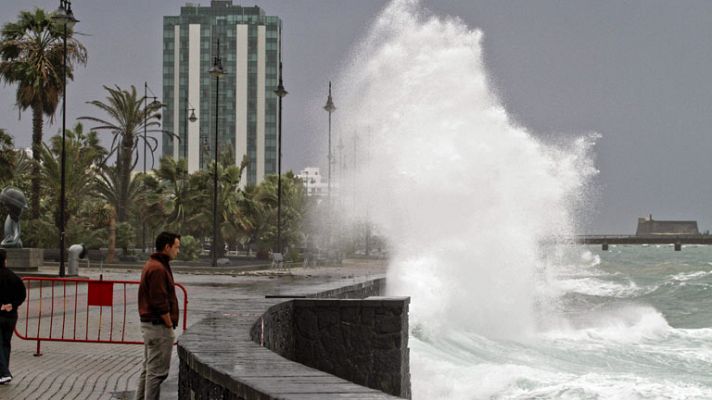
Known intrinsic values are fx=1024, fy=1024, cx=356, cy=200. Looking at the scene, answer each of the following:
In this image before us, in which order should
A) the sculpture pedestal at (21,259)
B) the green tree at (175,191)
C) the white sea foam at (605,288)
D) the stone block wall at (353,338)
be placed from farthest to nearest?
the white sea foam at (605,288) < the green tree at (175,191) < the sculpture pedestal at (21,259) < the stone block wall at (353,338)

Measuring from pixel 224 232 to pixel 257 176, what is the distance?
127221 mm

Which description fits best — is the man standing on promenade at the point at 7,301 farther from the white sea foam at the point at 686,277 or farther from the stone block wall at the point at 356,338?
the white sea foam at the point at 686,277

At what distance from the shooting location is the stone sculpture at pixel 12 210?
1152 inches

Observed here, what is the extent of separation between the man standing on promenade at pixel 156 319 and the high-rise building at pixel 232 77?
17732 centimetres

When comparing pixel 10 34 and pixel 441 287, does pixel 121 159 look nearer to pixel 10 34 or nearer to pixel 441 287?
pixel 10 34

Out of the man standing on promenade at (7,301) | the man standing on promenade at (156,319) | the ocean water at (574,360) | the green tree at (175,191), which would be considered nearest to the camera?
the man standing on promenade at (156,319)

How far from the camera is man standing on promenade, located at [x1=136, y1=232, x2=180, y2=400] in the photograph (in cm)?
717

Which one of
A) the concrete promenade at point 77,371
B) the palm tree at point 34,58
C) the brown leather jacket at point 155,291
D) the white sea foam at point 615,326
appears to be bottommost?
the white sea foam at point 615,326

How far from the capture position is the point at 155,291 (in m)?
7.24

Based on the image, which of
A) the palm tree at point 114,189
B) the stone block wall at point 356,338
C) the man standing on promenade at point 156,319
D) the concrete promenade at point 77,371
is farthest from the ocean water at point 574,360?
the palm tree at point 114,189

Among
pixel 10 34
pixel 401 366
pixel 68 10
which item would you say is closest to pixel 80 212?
pixel 10 34

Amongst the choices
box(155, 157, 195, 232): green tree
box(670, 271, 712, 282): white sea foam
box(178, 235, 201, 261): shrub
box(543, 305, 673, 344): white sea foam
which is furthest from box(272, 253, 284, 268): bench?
box(670, 271, 712, 282): white sea foam

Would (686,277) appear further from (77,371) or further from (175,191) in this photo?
(77,371)

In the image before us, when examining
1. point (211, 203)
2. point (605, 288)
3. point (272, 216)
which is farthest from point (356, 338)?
point (272, 216)
